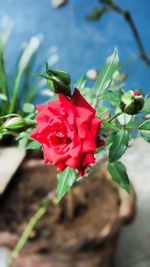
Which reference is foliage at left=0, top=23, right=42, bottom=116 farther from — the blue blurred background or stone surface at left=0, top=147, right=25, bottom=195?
stone surface at left=0, top=147, right=25, bottom=195

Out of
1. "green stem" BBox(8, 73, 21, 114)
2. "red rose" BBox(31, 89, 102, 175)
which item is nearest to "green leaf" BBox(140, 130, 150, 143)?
"red rose" BBox(31, 89, 102, 175)

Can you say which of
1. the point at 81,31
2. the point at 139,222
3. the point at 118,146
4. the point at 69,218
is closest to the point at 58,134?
the point at 118,146

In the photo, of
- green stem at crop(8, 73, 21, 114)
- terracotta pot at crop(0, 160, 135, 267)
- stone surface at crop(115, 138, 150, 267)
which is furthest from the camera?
stone surface at crop(115, 138, 150, 267)

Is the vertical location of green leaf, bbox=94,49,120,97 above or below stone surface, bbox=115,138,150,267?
above

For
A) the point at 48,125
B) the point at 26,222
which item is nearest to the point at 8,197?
the point at 26,222

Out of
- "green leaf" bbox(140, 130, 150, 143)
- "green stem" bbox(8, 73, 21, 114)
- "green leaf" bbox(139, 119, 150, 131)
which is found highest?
"green stem" bbox(8, 73, 21, 114)

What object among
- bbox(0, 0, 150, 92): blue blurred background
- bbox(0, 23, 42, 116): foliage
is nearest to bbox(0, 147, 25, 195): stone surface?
bbox(0, 23, 42, 116): foliage

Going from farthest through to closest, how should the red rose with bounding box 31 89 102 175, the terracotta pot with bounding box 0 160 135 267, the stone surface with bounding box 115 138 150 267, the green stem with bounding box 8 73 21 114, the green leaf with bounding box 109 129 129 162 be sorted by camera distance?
the stone surface with bounding box 115 138 150 267 → the green stem with bounding box 8 73 21 114 → the terracotta pot with bounding box 0 160 135 267 → the green leaf with bounding box 109 129 129 162 → the red rose with bounding box 31 89 102 175

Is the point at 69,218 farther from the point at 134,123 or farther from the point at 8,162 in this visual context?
the point at 134,123

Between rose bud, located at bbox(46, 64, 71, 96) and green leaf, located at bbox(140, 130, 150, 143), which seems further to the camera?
green leaf, located at bbox(140, 130, 150, 143)
